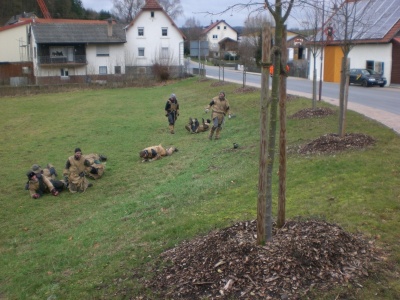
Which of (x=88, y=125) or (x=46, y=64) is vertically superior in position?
(x=46, y=64)

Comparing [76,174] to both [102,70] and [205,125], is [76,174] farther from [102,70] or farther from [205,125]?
[102,70]

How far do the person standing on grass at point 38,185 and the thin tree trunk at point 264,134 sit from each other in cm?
912

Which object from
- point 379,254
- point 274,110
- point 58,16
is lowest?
point 379,254

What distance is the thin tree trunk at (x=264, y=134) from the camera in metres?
5.27

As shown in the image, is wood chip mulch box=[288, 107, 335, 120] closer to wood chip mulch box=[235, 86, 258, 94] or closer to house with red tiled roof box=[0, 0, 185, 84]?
wood chip mulch box=[235, 86, 258, 94]

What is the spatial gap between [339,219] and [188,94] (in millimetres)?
32439

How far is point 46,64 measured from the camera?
197 feet

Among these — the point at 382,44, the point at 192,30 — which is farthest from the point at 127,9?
the point at 382,44

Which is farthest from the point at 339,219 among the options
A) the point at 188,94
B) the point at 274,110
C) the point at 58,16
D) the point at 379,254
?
the point at 58,16

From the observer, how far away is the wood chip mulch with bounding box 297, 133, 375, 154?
A: 11234 mm

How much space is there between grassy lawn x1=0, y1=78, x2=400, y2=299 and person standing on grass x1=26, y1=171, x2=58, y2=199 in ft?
1.01

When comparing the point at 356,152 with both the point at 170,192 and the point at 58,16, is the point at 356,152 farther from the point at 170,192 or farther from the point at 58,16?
the point at 58,16

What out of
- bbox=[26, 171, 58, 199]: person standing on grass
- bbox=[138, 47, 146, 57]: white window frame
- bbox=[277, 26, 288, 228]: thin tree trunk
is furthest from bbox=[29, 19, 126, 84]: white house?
bbox=[277, 26, 288, 228]: thin tree trunk

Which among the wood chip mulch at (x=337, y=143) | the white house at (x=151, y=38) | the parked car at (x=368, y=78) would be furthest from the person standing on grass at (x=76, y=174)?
the white house at (x=151, y=38)
